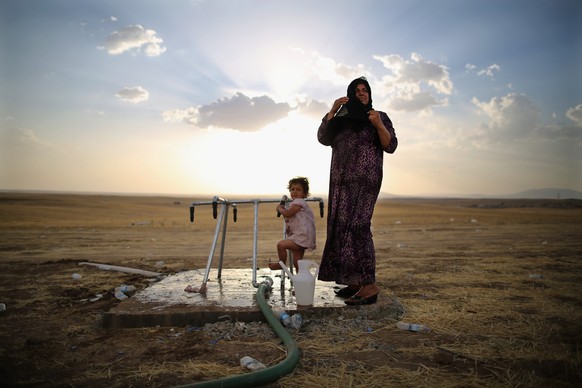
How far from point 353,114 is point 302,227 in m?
1.49

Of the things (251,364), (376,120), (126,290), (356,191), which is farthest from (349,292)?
(126,290)

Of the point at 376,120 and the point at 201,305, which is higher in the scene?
the point at 376,120

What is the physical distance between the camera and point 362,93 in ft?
13.6

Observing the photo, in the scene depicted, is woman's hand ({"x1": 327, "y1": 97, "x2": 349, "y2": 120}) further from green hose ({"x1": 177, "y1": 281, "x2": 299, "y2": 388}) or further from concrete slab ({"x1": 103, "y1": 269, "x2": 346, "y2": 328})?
green hose ({"x1": 177, "y1": 281, "x2": 299, "y2": 388})

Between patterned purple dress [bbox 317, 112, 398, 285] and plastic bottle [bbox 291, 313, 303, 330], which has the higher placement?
patterned purple dress [bbox 317, 112, 398, 285]

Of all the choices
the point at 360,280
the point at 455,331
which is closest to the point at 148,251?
the point at 360,280

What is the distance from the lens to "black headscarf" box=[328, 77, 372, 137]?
4.06 m

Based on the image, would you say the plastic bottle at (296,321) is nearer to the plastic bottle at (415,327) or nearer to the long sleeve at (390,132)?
the plastic bottle at (415,327)

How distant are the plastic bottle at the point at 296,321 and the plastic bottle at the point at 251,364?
2.77ft

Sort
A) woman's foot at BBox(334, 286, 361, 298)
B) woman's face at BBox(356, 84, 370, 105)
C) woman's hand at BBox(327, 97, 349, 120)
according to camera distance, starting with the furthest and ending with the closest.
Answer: woman's foot at BBox(334, 286, 361, 298), woman's face at BBox(356, 84, 370, 105), woman's hand at BBox(327, 97, 349, 120)

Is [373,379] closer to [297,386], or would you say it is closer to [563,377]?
[297,386]

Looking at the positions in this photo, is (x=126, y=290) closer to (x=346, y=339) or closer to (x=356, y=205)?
(x=346, y=339)

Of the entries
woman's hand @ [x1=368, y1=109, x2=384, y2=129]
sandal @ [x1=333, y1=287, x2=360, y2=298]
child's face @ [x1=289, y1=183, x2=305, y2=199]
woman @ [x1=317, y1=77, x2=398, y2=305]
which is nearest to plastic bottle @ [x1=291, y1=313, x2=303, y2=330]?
woman @ [x1=317, y1=77, x2=398, y2=305]

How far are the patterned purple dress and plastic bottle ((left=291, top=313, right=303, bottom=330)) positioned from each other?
70 cm
